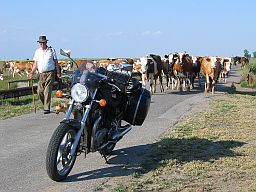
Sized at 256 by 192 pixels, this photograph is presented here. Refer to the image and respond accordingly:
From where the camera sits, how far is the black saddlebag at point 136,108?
7.52 metres

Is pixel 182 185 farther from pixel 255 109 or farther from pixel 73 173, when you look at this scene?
pixel 255 109

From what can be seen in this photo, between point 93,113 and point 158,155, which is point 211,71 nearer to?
point 158,155

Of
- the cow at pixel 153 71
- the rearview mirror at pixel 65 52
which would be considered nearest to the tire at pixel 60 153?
the rearview mirror at pixel 65 52

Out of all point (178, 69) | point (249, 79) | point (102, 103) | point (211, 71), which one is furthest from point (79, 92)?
point (249, 79)

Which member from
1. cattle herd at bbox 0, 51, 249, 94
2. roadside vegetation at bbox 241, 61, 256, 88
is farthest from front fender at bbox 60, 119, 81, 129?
roadside vegetation at bbox 241, 61, 256, 88

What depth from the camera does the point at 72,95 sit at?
6500 millimetres

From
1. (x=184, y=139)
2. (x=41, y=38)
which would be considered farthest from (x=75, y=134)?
(x=41, y=38)

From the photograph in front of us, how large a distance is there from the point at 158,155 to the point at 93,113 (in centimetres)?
180

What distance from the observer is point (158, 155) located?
7.97 meters

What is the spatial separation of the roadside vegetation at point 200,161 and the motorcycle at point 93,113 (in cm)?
68

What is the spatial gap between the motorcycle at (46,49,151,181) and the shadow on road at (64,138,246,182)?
1.12 ft

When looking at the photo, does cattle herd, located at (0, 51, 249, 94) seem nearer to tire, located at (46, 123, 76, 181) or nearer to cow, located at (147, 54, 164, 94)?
cow, located at (147, 54, 164, 94)

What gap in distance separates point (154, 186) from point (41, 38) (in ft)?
23.6

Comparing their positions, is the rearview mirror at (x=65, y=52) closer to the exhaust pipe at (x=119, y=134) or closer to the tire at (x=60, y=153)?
the tire at (x=60, y=153)
